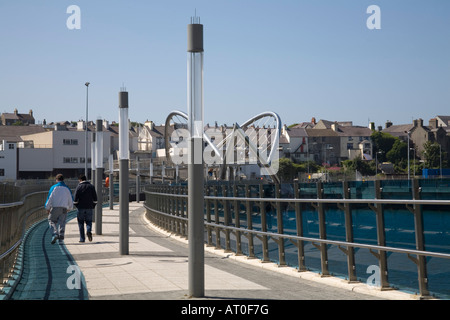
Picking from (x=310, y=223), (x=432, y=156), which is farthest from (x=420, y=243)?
(x=432, y=156)

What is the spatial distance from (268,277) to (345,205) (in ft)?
6.03

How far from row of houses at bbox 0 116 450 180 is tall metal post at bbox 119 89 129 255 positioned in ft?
295

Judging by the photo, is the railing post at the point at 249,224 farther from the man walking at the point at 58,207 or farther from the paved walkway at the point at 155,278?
the man walking at the point at 58,207

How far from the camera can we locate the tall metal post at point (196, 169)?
8.05 meters

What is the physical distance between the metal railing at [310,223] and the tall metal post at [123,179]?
2.18m

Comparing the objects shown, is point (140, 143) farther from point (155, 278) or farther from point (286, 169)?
A: point (155, 278)

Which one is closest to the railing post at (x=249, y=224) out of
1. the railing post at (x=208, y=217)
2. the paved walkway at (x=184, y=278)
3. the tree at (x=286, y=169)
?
the paved walkway at (x=184, y=278)

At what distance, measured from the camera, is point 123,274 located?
10.6m

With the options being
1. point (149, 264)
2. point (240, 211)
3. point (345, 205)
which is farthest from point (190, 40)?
point (240, 211)

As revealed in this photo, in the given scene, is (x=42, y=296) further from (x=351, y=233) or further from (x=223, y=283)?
(x=351, y=233)

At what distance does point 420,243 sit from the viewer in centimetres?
786

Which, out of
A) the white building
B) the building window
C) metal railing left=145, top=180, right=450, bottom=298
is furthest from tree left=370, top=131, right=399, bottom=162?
metal railing left=145, top=180, right=450, bottom=298

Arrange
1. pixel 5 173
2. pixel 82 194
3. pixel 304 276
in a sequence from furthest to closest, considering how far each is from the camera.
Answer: pixel 5 173, pixel 82 194, pixel 304 276

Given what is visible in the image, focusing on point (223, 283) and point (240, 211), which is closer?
point (223, 283)
